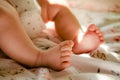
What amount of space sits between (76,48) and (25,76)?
0.82ft

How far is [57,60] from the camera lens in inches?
26.6

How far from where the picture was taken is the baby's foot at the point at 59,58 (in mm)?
673

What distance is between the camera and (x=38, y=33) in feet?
2.65

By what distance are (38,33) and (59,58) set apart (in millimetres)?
161

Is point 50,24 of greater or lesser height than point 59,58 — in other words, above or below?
above

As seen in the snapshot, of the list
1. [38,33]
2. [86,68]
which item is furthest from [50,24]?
[86,68]

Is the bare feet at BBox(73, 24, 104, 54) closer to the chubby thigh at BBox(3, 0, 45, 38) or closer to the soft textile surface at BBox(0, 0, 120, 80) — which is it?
the soft textile surface at BBox(0, 0, 120, 80)

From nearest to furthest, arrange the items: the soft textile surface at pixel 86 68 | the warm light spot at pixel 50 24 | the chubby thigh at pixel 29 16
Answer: the soft textile surface at pixel 86 68
the chubby thigh at pixel 29 16
the warm light spot at pixel 50 24

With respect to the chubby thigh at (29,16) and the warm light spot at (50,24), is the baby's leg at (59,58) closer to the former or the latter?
the chubby thigh at (29,16)

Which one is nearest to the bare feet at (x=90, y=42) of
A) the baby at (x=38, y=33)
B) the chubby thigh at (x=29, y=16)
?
the baby at (x=38, y=33)

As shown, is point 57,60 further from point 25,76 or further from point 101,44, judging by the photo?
point 101,44

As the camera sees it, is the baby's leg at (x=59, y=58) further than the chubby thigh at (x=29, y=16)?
No

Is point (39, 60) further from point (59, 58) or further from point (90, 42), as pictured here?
point (90, 42)

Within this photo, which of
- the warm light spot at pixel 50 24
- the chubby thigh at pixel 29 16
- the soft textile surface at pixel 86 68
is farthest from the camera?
the warm light spot at pixel 50 24
